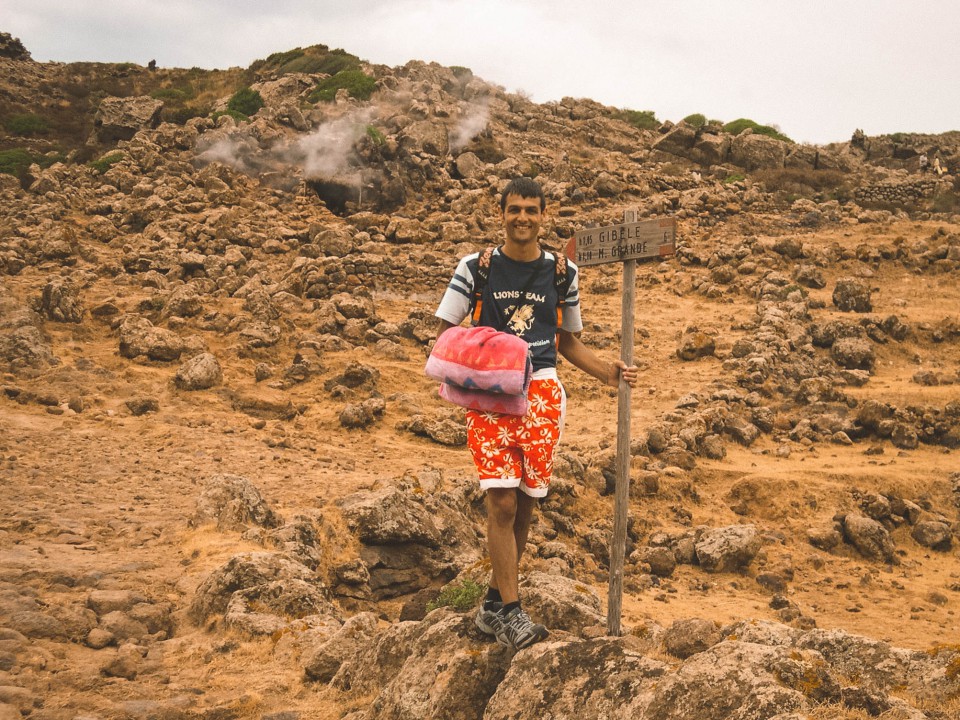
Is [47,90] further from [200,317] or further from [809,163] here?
[809,163]

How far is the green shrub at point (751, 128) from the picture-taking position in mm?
25938

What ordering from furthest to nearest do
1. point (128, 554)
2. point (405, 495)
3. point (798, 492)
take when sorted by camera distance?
point (798, 492)
point (405, 495)
point (128, 554)

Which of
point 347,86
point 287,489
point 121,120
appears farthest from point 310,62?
point 287,489

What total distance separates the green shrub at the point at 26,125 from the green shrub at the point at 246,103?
247 inches

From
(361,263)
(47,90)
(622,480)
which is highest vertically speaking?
(47,90)

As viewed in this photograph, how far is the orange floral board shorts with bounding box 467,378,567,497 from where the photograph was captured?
9.04ft

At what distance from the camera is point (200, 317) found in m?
11.8

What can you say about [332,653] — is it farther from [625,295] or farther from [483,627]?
[625,295]

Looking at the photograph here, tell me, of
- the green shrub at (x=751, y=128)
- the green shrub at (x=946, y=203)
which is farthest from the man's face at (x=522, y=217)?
the green shrub at (x=751, y=128)

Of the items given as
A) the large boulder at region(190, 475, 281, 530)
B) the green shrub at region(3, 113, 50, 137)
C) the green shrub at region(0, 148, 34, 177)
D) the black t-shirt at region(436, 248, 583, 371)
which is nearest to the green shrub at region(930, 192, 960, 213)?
the large boulder at region(190, 475, 281, 530)

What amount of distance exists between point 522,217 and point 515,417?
0.76 metres

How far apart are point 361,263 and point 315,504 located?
8295 millimetres

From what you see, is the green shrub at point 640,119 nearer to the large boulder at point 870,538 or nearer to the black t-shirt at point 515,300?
the large boulder at point 870,538

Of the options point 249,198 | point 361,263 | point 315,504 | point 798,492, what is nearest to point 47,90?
point 249,198
